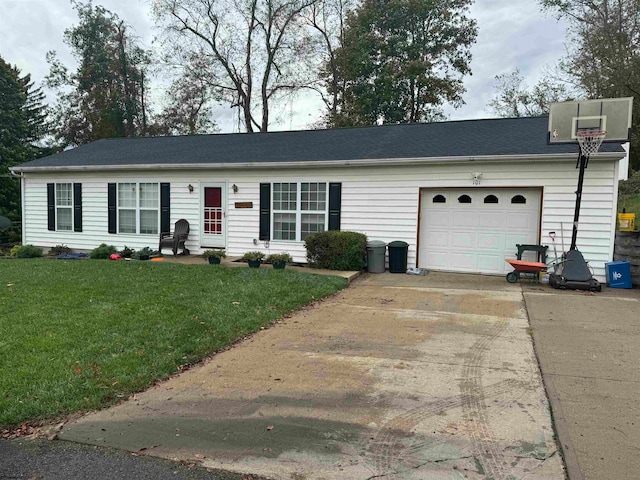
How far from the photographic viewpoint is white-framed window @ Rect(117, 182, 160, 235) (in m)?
13.6

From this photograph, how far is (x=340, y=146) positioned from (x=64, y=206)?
897cm

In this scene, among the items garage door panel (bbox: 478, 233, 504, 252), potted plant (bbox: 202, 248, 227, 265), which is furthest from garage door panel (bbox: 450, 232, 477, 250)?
potted plant (bbox: 202, 248, 227, 265)

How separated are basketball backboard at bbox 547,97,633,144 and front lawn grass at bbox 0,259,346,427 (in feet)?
17.2

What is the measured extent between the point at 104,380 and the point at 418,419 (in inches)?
106

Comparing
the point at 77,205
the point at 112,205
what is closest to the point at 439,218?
the point at 112,205

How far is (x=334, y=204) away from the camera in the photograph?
11789mm

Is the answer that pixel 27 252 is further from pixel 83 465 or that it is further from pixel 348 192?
pixel 83 465

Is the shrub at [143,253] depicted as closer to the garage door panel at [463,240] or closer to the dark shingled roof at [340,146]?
the dark shingled roof at [340,146]

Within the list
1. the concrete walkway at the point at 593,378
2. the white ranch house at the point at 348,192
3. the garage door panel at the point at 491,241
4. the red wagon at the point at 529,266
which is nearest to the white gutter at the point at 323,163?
the white ranch house at the point at 348,192

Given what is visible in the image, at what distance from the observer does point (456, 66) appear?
26.4 m

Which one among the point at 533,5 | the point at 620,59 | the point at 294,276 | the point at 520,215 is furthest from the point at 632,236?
the point at 533,5

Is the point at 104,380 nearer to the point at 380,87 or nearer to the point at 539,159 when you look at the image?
the point at 539,159

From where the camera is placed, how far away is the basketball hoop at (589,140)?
8.81 metres

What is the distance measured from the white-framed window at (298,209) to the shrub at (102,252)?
4.77 meters
